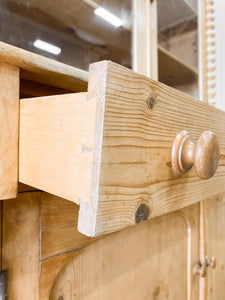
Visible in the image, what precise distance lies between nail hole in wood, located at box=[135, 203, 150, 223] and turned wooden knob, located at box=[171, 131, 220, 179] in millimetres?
67

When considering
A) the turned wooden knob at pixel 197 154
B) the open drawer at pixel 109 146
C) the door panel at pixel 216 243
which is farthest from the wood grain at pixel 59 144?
the door panel at pixel 216 243

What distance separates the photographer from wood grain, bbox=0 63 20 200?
0.32m

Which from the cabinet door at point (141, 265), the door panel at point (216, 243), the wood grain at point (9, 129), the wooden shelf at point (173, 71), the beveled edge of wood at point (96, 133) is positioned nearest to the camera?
the beveled edge of wood at point (96, 133)

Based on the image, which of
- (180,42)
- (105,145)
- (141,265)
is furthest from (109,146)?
(180,42)

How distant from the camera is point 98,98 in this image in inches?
8.1

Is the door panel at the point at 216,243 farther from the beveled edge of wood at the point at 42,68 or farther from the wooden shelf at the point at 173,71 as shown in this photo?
the beveled edge of wood at the point at 42,68

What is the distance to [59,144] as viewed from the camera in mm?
255

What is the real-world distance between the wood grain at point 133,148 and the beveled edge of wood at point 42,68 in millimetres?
127

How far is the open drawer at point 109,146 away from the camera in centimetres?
21

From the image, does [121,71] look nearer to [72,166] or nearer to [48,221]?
[72,166]

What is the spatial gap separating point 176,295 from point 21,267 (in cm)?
47

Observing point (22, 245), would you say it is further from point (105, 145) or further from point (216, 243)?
point (216, 243)

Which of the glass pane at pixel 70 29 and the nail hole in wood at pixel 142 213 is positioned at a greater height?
the glass pane at pixel 70 29

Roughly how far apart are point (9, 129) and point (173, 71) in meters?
0.76
